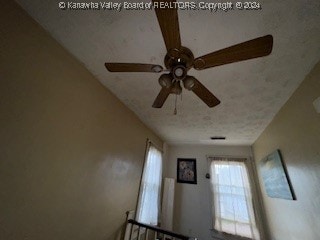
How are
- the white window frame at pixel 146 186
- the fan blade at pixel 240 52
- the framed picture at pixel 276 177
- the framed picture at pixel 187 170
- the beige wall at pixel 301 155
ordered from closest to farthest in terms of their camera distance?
the fan blade at pixel 240 52 < the beige wall at pixel 301 155 < the framed picture at pixel 276 177 < the white window frame at pixel 146 186 < the framed picture at pixel 187 170

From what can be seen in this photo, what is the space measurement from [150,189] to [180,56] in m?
2.63

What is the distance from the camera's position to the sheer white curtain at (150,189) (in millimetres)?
2559

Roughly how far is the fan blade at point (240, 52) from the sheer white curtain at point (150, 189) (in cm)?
222

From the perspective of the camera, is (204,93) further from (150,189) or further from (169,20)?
(150,189)

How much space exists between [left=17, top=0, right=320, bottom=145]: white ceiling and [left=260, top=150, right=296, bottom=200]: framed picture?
2.59 feet

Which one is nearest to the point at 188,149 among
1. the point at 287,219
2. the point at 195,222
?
the point at 195,222

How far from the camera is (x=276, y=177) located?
227 centimetres

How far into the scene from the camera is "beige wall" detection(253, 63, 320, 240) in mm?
1458

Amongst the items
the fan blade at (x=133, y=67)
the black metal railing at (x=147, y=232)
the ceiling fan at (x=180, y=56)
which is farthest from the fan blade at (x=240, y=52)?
the black metal railing at (x=147, y=232)

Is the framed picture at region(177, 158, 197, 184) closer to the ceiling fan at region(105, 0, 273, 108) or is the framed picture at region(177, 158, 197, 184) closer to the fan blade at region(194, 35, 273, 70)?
the ceiling fan at region(105, 0, 273, 108)

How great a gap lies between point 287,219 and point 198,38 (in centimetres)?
280

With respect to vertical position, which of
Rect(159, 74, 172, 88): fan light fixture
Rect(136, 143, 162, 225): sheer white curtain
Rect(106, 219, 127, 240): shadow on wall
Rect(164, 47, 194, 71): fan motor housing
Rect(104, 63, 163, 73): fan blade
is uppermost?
Rect(164, 47, 194, 71): fan motor housing

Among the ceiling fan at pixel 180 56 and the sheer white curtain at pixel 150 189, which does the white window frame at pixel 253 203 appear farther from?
the ceiling fan at pixel 180 56

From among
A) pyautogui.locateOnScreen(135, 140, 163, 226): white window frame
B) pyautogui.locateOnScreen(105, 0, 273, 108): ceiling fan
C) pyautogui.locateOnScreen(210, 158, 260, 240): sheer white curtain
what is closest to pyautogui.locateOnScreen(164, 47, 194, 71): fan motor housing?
pyautogui.locateOnScreen(105, 0, 273, 108): ceiling fan
